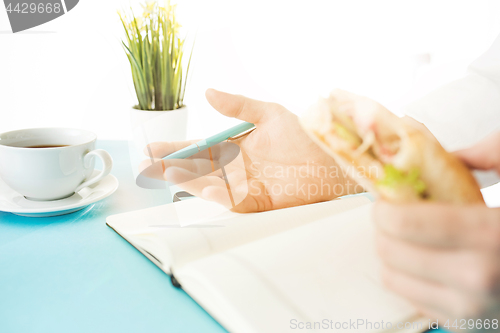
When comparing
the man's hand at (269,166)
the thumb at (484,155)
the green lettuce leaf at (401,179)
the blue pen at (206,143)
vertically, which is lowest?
the man's hand at (269,166)

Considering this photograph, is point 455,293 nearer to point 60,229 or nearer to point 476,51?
point 60,229

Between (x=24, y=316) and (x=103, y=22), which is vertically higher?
(x=103, y=22)

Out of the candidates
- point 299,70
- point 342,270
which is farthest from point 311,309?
point 299,70

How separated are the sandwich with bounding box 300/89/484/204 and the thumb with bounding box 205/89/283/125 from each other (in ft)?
0.98

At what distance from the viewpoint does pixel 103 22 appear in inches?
53.5

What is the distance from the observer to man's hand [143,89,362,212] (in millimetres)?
539

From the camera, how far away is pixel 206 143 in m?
0.58

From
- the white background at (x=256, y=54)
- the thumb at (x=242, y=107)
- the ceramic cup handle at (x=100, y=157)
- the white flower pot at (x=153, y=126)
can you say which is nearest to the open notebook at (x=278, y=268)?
the ceramic cup handle at (x=100, y=157)

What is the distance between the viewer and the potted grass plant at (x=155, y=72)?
759 millimetres

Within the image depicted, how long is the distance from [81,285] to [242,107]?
1.28 feet

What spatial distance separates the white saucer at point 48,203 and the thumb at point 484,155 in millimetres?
457

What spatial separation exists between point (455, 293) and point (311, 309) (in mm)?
107

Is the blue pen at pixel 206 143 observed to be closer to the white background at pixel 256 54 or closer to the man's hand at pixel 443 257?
the man's hand at pixel 443 257

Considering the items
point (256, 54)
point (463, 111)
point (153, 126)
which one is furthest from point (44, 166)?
point (256, 54)
